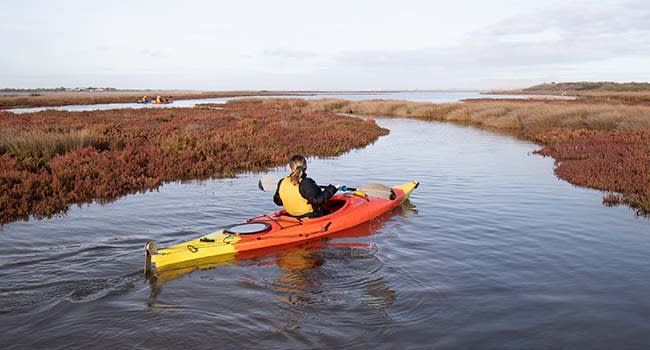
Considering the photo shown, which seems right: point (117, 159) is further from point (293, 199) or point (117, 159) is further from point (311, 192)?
point (311, 192)

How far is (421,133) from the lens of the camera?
1134 inches

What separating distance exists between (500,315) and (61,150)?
516 inches

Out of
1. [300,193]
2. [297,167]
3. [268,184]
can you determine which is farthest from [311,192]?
[268,184]

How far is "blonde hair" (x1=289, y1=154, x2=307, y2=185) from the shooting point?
26.2 feet

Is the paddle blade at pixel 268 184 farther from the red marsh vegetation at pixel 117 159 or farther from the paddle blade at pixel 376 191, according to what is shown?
the red marsh vegetation at pixel 117 159

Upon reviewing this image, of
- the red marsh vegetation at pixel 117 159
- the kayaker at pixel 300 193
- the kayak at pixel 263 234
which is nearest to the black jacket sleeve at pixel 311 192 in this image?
the kayaker at pixel 300 193

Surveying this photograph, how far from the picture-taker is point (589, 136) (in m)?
22.1

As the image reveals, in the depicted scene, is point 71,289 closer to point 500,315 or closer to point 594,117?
point 500,315

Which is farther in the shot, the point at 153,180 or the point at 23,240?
the point at 153,180

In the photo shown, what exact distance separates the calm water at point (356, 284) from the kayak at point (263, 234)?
28cm

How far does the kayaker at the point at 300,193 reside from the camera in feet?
26.6

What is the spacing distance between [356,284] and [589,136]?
19398 mm

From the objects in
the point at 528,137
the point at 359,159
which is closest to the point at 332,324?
the point at 359,159

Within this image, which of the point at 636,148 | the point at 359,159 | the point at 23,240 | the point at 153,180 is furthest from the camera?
the point at 359,159
